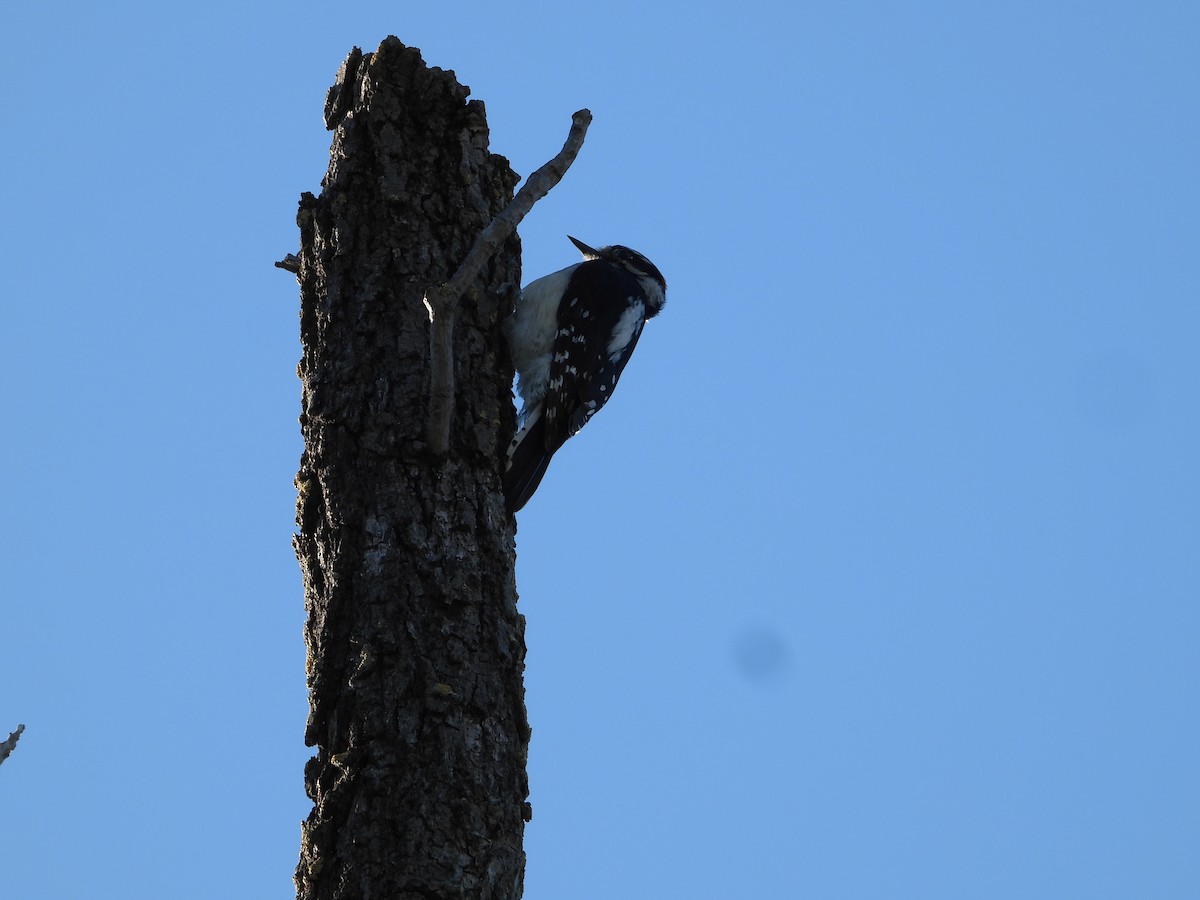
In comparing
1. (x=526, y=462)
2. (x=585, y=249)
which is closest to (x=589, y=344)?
(x=526, y=462)

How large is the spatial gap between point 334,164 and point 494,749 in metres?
1.70

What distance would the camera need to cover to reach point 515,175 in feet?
13.1

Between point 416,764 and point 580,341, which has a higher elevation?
point 580,341

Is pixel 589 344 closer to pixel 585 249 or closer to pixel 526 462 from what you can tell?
pixel 526 462

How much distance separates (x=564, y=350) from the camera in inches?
185

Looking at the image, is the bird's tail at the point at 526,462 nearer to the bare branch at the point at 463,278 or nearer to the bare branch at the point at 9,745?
the bare branch at the point at 463,278

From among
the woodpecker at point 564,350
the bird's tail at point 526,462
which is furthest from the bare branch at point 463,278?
the woodpecker at point 564,350

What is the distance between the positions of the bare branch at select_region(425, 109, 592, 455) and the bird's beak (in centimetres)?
275

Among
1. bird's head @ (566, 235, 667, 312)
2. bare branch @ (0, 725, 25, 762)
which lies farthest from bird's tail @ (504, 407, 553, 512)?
bird's head @ (566, 235, 667, 312)

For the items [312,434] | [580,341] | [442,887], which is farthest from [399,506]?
[580,341]

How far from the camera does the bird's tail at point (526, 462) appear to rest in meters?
3.68

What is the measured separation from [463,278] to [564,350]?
1762 millimetres

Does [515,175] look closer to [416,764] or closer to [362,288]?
[362,288]

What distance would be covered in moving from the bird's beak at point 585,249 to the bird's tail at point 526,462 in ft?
5.54
